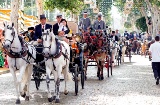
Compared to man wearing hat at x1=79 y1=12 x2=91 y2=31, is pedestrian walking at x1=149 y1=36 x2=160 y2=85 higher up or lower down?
lower down

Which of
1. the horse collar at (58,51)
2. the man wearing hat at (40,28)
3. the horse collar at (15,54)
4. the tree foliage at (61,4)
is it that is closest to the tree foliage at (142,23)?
the tree foliage at (61,4)

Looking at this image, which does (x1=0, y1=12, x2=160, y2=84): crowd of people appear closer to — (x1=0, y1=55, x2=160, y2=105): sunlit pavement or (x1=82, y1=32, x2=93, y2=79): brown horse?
(x1=82, y1=32, x2=93, y2=79): brown horse

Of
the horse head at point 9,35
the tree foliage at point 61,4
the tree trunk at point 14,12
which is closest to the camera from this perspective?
the horse head at point 9,35

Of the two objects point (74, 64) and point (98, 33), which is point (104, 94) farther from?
point (98, 33)

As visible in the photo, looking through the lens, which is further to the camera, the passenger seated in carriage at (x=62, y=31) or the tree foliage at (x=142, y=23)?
the tree foliage at (x=142, y=23)

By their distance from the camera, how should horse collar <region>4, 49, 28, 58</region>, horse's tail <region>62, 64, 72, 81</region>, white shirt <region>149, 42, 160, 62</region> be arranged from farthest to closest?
white shirt <region>149, 42, 160, 62</region> → horse's tail <region>62, 64, 72, 81</region> → horse collar <region>4, 49, 28, 58</region>

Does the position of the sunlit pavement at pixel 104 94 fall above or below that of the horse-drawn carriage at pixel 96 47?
below

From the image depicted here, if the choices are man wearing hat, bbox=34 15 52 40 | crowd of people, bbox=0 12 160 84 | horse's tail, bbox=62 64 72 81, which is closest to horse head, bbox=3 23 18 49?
crowd of people, bbox=0 12 160 84

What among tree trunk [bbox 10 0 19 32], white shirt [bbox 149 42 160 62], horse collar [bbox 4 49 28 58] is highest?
tree trunk [bbox 10 0 19 32]

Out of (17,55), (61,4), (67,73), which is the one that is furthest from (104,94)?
(61,4)

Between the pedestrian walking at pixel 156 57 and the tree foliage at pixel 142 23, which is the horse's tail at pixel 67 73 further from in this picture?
the tree foliage at pixel 142 23

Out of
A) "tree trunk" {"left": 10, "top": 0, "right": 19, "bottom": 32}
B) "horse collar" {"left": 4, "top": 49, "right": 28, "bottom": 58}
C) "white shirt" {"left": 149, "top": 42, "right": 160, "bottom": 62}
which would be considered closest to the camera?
"horse collar" {"left": 4, "top": 49, "right": 28, "bottom": 58}

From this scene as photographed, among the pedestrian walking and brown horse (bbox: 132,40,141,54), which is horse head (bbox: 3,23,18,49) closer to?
the pedestrian walking

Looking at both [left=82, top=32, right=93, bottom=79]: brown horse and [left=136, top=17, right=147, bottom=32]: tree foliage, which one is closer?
[left=82, top=32, right=93, bottom=79]: brown horse
